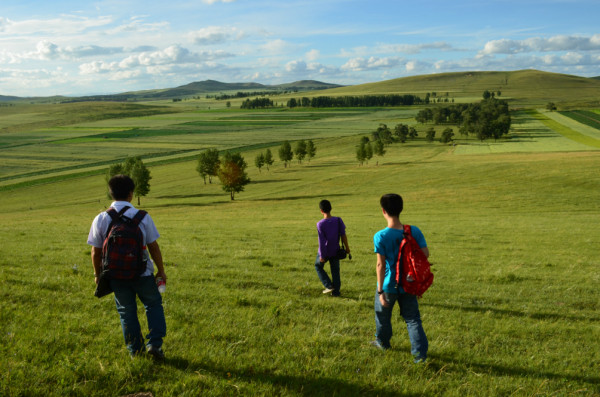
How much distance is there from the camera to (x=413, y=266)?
6348 mm

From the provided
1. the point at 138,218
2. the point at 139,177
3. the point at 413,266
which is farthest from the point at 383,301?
the point at 139,177

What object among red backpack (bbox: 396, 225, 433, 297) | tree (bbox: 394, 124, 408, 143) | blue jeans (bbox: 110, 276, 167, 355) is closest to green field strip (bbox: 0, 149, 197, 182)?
tree (bbox: 394, 124, 408, 143)

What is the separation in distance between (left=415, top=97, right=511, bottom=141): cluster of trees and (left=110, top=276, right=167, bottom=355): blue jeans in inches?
5581

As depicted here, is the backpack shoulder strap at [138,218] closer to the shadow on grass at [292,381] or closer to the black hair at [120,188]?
the black hair at [120,188]

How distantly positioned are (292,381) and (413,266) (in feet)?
8.28

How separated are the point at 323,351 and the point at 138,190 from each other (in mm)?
67456

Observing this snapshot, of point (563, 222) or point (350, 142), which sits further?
point (350, 142)

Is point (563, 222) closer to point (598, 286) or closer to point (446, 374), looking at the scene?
point (598, 286)

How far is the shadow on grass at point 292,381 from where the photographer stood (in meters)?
5.60

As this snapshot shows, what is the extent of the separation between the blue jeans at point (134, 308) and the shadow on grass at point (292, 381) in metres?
0.49

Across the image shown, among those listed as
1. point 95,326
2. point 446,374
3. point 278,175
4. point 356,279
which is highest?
point 95,326

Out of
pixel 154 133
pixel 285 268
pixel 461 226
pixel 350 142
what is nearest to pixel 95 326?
pixel 285 268

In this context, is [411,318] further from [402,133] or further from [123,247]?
[402,133]

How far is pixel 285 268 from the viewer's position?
1408 cm
